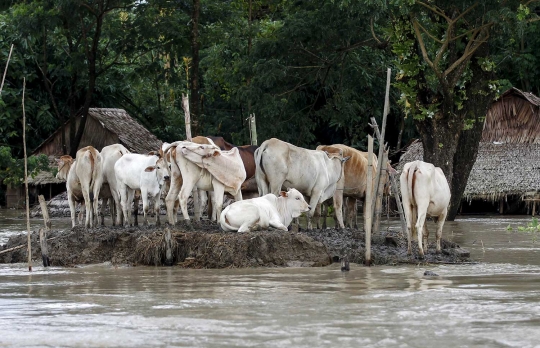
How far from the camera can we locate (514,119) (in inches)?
1282

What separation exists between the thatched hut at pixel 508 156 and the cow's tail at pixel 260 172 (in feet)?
49.7

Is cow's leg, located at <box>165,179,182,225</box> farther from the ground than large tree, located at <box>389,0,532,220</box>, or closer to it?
closer to it

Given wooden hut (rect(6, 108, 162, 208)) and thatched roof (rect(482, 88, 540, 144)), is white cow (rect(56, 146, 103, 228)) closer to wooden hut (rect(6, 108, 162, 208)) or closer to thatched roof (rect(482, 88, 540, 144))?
wooden hut (rect(6, 108, 162, 208))

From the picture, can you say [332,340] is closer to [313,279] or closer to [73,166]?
[313,279]

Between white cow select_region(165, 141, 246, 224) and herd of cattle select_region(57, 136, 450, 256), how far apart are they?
0.05 feet

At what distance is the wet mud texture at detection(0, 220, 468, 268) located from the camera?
43.3 ft

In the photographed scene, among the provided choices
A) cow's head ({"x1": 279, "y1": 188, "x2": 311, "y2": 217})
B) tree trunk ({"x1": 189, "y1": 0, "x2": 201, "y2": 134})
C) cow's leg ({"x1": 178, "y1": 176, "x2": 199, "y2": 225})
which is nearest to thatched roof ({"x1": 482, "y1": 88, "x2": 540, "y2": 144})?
tree trunk ({"x1": 189, "y1": 0, "x2": 201, "y2": 134})

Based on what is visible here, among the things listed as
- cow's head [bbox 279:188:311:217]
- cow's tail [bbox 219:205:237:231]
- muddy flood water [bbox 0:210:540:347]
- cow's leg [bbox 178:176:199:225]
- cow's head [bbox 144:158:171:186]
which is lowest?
muddy flood water [bbox 0:210:540:347]

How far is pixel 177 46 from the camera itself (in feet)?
97.7

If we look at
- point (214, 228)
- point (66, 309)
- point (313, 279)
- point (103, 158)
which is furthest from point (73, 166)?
point (66, 309)

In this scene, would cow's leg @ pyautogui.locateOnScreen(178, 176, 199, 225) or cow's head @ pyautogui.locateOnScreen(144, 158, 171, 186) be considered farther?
cow's head @ pyautogui.locateOnScreen(144, 158, 171, 186)

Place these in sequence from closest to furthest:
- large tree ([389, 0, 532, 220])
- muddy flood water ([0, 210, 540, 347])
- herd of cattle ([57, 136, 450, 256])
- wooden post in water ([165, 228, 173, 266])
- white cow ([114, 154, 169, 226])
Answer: muddy flood water ([0, 210, 540, 347]) → wooden post in water ([165, 228, 173, 266]) → herd of cattle ([57, 136, 450, 256]) → white cow ([114, 154, 169, 226]) → large tree ([389, 0, 532, 220])

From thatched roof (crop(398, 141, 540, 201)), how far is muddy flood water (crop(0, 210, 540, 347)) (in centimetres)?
1752

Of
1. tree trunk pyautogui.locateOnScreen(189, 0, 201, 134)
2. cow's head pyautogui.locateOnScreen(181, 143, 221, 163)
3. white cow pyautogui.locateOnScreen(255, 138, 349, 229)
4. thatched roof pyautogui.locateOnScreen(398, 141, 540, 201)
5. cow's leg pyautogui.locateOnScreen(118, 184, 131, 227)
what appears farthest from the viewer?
thatched roof pyautogui.locateOnScreen(398, 141, 540, 201)
